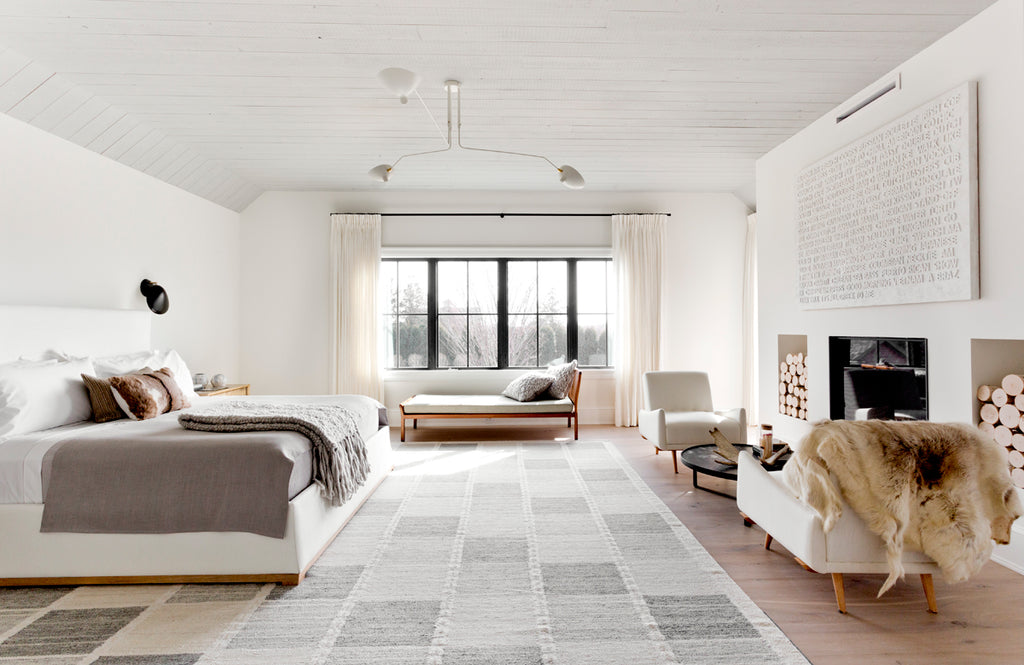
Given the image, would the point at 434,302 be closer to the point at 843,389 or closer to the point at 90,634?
the point at 843,389

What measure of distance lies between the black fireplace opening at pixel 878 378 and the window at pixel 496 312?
2821mm

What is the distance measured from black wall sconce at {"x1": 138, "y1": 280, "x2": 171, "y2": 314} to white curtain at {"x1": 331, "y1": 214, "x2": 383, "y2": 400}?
6.14ft

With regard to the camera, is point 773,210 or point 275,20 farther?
point 773,210

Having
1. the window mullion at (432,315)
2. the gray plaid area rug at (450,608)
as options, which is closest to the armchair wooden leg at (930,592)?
the gray plaid area rug at (450,608)

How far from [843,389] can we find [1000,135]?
1.92 metres

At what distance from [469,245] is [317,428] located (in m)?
3.94

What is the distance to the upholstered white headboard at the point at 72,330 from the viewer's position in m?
3.29

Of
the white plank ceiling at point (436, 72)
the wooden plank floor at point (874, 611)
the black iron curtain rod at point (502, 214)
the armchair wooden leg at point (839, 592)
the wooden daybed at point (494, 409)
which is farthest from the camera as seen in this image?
the black iron curtain rod at point (502, 214)

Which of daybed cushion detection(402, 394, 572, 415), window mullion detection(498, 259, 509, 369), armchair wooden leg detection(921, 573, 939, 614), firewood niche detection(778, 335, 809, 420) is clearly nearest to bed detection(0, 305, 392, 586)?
Answer: armchair wooden leg detection(921, 573, 939, 614)

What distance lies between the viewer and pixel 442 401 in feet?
19.1

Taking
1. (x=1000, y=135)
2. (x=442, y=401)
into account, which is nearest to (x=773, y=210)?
(x=1000, y=135)

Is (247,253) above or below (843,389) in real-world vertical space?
above

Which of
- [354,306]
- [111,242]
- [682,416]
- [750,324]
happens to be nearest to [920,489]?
[682,416]

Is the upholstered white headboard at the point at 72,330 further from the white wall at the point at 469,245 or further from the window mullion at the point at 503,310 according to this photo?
the window mullion at the point at 503,310
